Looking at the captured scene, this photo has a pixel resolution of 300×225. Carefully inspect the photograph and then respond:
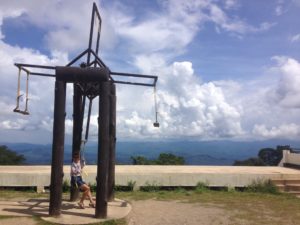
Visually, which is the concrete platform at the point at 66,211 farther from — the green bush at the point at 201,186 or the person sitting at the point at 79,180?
the green bush at the point at 201,186

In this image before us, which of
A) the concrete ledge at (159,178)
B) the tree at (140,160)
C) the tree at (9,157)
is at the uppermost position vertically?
the tree at (9,157)

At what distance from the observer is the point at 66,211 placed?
473 inches

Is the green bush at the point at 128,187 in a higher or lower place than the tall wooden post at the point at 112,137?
lower

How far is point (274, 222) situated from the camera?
11508 mm

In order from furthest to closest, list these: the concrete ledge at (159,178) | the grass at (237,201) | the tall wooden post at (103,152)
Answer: the concrete ledge at (159,178) → the grass at (237,201) → the tall wooden post at (103,152)

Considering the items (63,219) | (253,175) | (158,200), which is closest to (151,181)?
(158,200)

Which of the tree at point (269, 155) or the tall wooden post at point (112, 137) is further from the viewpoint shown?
the tree at point (269, 155)

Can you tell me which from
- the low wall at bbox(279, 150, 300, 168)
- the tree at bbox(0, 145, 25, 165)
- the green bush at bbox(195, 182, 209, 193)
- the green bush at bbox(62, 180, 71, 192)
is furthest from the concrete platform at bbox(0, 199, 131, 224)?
the tree at bbox(0, 145, 25, 165)

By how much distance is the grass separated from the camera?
38.8 feet

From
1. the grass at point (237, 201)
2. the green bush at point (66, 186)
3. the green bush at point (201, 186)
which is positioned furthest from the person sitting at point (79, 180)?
the green bush at point (201, 186)

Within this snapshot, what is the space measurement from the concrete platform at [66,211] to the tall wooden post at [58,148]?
1.18 ft

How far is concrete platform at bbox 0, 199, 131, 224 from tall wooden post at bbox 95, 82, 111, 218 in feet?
1.06

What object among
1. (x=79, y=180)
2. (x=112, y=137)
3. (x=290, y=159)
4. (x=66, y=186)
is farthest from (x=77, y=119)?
(x=290, y=159)

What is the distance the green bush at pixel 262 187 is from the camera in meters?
17.0
